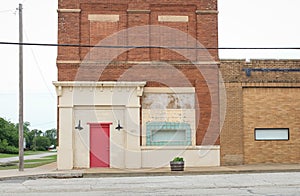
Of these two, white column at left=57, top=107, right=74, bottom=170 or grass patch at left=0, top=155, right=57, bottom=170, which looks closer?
white column at left=57, top=107, right=74, bottom=170

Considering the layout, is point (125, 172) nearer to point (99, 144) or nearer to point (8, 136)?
point (99, 144)

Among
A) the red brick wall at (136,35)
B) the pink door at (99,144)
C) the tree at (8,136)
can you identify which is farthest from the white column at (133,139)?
the tree at (8,136)

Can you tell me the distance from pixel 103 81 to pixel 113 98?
982 millimetres

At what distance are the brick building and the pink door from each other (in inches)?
2.0

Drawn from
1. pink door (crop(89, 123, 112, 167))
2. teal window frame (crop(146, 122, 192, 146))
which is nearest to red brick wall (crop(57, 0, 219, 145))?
teal window frame (crop(146, 122, 192, 146))

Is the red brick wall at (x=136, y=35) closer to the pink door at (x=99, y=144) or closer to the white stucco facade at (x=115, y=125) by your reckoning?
the white stucco facade at (x=115, y=125)

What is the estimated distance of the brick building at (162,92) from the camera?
1001 inches

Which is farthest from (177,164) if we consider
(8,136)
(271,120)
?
(8,136)

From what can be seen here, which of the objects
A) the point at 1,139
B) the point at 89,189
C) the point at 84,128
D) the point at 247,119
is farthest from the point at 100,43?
the point at 1,139

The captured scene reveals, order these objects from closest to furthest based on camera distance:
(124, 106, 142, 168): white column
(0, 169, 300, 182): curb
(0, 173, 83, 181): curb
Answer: (0, 173, 83, 181): curb → (0, 169, 300, 182): curb → (124, 106, 142, 168): white column

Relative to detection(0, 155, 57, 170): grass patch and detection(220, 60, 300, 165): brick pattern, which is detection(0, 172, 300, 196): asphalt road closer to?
detection(220, 60, 300, 165): brick pattern

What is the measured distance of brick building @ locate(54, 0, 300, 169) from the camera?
25.4 meters

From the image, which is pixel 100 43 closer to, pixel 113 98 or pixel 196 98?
pixel 113 98

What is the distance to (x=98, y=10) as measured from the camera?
26.1m
